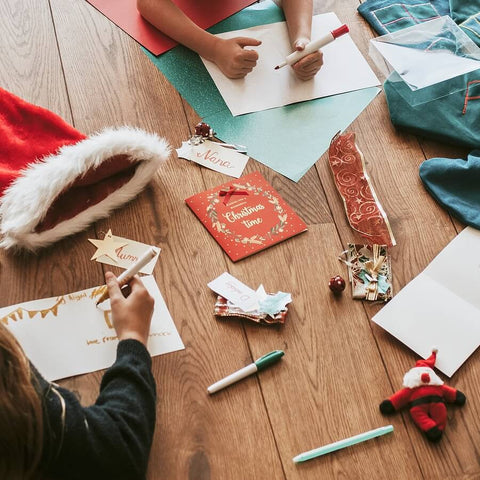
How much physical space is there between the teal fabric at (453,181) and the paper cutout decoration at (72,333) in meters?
0.61

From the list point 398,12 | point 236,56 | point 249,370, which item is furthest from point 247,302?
point 398,12

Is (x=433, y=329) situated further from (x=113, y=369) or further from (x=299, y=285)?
(x=113, y=369)

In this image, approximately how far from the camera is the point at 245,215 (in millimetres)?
1233

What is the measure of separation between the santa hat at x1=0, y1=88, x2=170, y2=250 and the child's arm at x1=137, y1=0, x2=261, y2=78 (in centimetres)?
29

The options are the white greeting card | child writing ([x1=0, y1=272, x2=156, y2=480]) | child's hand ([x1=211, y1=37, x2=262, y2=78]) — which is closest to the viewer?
child writing ([x1=0, y1=272, x2=156, y2=480])

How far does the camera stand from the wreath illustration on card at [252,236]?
1204 mm

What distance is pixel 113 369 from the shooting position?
96 cm

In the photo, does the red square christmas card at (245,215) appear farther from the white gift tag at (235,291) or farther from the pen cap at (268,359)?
the pen cap at (268,359)

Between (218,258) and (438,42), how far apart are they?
2.48 ft

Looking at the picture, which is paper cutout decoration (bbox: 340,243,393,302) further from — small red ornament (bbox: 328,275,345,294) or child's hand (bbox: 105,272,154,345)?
child's hand (bbox: 105,272,154,345)

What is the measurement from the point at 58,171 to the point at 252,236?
0.39 meters

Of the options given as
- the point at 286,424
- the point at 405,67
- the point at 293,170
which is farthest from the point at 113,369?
the point at 405,67

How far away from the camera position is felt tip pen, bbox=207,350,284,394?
103cm

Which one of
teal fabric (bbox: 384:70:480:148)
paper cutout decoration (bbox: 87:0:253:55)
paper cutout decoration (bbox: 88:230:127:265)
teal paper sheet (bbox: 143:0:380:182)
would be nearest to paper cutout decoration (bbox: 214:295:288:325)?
paper cutout decoration (bbox: 88:230:127:265)
